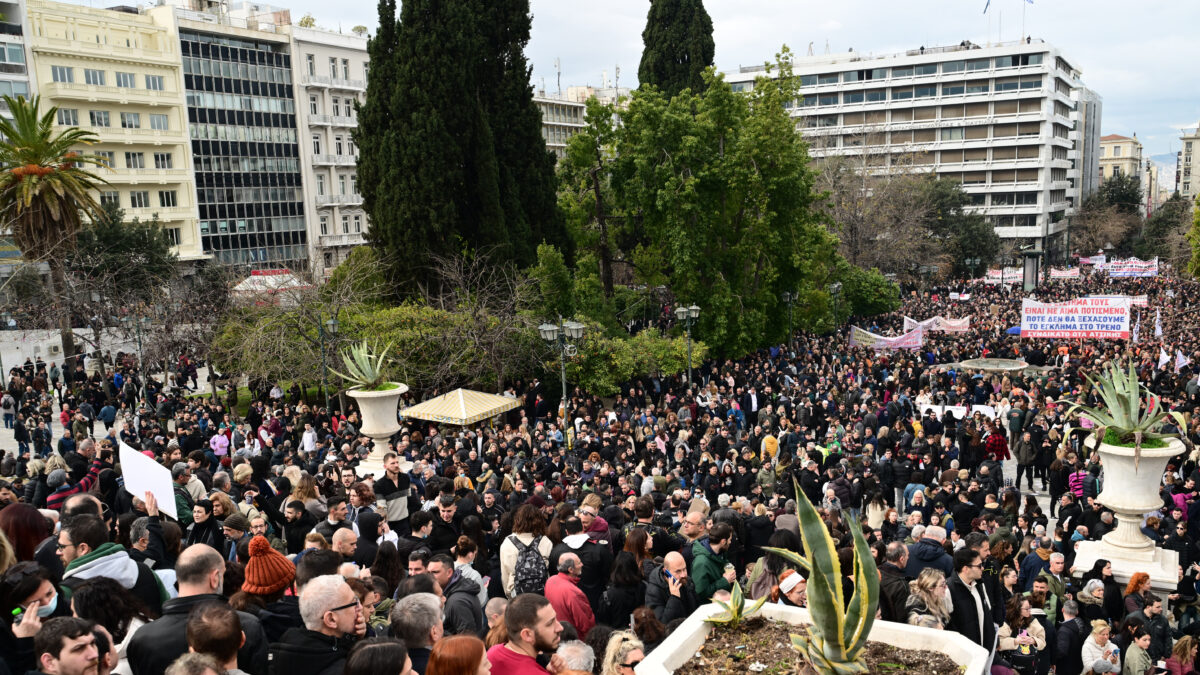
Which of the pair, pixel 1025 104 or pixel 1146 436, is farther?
pixel 1025 104

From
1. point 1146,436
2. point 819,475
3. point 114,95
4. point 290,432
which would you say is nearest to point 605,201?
point 290,432

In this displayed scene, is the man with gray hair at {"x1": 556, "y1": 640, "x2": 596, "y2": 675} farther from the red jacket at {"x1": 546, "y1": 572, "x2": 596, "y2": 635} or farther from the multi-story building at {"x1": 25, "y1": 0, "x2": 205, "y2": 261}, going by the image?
the multi-story building at {"x1": 25, "y1": 0, "x2": 205, "y2": 261}

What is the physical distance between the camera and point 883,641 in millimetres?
4602

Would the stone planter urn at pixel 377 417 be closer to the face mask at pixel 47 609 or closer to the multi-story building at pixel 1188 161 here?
the face mask at pixel 47 609

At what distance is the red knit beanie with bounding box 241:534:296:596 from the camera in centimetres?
566

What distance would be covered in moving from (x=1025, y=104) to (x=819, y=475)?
79.0 m

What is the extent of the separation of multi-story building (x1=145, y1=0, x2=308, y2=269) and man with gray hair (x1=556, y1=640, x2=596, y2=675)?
2195 inches

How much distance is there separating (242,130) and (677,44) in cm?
3490

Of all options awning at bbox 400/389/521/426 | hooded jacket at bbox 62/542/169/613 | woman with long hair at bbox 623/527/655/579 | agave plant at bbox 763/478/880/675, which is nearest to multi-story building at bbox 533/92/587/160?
awning at bbox 400/389/521/426

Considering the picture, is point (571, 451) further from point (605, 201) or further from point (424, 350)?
point (605, 201)

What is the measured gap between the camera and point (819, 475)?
14.6 m

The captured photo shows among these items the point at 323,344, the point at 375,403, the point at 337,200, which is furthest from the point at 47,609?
the point at 337,200

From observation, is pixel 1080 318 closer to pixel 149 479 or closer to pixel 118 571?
pixel 149 479

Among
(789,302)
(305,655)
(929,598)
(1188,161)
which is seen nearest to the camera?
(305,655)
